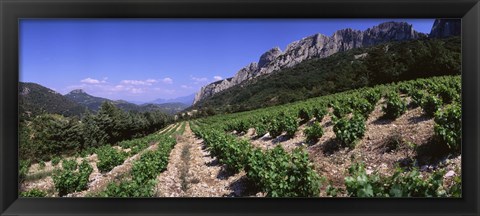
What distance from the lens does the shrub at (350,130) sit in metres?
4.26

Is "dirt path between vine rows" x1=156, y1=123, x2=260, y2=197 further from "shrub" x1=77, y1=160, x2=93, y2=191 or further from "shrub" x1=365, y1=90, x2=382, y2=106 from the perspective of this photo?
"shrub" x1=365, y1=90, x2=382, y2=106

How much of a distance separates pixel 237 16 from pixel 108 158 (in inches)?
126

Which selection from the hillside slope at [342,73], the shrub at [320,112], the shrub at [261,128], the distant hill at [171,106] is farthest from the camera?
the shrub at [261,128]

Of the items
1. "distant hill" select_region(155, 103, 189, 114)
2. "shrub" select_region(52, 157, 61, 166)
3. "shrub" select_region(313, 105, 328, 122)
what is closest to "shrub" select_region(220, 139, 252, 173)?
"distant hill" select_region(155, 103, 189, 114)

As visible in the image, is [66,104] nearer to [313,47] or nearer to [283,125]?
[313,47]

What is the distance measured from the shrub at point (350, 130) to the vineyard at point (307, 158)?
1 centimetres

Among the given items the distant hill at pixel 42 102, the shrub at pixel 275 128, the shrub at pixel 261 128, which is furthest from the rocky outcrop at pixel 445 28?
the distant hill at pixel 42 102

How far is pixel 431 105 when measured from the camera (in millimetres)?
4492

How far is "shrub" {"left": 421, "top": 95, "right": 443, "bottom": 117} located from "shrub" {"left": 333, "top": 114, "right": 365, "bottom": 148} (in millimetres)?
914

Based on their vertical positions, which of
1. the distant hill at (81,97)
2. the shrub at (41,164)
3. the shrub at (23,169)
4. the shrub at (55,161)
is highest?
the distant hill at (81,97)

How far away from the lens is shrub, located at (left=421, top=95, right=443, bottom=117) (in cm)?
439

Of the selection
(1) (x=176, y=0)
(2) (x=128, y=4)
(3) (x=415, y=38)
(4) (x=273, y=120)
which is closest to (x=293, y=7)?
(1) (x=176, y=0)

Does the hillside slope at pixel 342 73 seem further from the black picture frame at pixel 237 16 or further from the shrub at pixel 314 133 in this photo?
the black picture frame at pixel 237 16

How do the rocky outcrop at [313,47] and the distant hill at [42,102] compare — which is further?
the rocky outcrop at [313,47]
